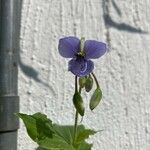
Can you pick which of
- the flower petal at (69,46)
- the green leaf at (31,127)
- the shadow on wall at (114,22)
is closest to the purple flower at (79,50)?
the flower petal at (69,46)

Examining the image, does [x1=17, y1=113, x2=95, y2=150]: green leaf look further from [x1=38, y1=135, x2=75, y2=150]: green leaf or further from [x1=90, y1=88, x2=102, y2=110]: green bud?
[x1=90, y1=88, x2=102, y2=110]: green bud

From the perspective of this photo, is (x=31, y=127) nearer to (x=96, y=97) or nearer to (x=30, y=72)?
(x=96, y=97)

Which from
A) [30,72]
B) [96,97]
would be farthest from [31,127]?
[30,72]

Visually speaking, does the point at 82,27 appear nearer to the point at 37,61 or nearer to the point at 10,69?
the point at 37,61

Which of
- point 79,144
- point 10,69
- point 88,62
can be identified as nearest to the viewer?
point 88,62

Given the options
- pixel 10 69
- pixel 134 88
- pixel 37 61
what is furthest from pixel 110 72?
pixel 10 69

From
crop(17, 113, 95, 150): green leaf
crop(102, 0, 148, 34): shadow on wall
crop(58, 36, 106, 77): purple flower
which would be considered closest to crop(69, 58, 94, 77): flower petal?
crop(58, 36, 106, 77): purple flower

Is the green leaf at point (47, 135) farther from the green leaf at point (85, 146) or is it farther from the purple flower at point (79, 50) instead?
the purple flower at point (79, 50)

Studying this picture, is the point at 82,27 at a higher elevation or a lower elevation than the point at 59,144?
higher
